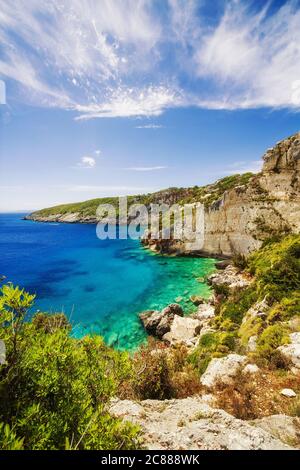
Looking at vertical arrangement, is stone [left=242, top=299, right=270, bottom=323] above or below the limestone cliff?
below

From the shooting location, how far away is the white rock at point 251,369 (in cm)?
884

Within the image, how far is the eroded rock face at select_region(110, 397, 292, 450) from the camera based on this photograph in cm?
445

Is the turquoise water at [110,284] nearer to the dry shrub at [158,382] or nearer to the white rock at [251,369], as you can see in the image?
the dry shrub at [158,382]

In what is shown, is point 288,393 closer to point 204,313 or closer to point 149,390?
point 149,390

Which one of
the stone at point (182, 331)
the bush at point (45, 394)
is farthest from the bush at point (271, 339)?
the bush at point (45, 394)

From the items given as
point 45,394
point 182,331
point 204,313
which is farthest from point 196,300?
point 45,394

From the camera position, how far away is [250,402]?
7.16 m

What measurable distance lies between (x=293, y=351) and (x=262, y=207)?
29737 millimetres

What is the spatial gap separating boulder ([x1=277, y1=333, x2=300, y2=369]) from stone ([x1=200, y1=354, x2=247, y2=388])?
164cm

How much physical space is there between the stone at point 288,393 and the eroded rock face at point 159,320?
41.3 ft

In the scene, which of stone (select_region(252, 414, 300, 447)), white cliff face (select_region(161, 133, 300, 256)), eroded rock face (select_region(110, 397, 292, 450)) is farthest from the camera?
white cliff face (select_region(161, 133, 300, 256))

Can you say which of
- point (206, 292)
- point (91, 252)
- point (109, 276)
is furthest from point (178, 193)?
point (206, 292)

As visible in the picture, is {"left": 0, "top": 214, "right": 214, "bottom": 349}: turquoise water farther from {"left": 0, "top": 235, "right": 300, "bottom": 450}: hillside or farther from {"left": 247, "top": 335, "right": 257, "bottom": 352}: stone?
{"left": 247, "top": 335, "right": 257, "bottom": 352}: stone

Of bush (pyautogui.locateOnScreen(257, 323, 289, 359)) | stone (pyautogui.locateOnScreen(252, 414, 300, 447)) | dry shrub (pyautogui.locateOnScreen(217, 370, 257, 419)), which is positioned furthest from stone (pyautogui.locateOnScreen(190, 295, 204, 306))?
stone (pyautogui.locateOnScreen(252, 414, 300, 447))
